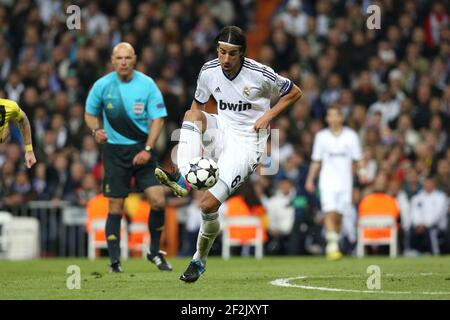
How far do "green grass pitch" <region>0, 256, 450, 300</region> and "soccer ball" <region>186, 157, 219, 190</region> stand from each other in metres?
0.99

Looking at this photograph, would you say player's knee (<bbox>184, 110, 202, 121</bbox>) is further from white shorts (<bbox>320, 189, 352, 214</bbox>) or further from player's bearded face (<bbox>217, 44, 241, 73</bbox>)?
white shorts (<bbox>320, 189, 352, 214</bbox>)

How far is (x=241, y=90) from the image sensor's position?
11266mm

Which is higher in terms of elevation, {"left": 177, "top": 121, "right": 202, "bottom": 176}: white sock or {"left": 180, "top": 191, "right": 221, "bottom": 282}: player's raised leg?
{"left": 177, "top": 121, "right": 202, "bottom": 176}: white sock

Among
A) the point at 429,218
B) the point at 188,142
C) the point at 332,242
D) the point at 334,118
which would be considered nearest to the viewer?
the point at 188,142

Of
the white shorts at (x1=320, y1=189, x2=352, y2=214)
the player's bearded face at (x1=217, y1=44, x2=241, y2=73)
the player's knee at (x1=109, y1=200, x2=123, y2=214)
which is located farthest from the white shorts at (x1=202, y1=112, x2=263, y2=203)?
the white shorts at (x1=320, y1=189, x2=352, y2=214)

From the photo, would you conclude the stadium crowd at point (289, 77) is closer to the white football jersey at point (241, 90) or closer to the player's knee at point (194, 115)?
the white football jersey at point (241, 90)

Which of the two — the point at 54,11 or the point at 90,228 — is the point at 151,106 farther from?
the point at 54,11

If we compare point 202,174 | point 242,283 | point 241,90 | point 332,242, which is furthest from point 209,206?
point 332,242

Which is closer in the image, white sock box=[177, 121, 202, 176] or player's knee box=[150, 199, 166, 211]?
white sock box=[177, 121, 202, 176]

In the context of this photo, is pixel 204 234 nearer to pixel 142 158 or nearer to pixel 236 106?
pixel 236 106

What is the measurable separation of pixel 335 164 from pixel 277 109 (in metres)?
7.21

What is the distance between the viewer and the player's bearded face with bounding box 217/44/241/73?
10.9m

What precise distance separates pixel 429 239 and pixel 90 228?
633cm
